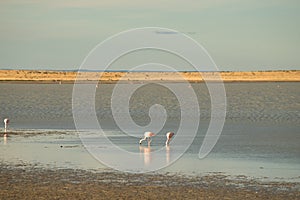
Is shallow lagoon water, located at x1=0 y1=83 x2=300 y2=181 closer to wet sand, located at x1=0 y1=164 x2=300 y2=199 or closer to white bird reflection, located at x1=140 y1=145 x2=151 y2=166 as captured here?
white bird reflection, located at x1=140 y1=145 x2=151 y2=166

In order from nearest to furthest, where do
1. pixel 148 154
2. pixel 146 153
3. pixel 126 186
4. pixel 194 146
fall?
pixel 126 186, pixel 148 154, pixel 146 153, pixel 194 146

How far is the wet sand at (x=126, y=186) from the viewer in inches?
573

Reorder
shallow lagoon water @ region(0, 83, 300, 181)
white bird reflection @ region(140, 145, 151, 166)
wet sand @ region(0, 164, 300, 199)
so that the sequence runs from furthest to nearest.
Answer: white bird reflection @ region(140, 145, 151, 166) → shallow lagoon water @ region(0, 83, 300, 181) → wet sand @ region(0, 164, 300, 199)

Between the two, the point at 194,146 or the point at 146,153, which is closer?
the point at 146,153

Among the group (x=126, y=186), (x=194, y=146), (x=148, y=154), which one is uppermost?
(x=194, y=146)

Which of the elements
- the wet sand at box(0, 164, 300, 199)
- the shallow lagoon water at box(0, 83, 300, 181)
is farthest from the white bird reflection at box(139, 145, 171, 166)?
the wet sand at box(0, 164, 300, 199)

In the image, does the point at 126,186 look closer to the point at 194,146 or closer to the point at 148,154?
the point at 148,154

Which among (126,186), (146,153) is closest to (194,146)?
(146,153)

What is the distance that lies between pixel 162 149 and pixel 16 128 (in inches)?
372

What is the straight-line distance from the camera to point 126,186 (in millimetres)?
15773

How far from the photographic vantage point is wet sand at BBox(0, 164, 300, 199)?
47.8ft

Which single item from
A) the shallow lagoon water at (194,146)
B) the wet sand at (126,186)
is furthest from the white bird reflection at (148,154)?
→ the wet sand at (126,186)

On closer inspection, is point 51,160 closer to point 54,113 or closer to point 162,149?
point 162,149

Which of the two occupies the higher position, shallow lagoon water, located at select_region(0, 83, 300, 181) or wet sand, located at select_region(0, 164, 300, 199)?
shallow lagoon water, located at select_region(0, 83, 300, 181)
